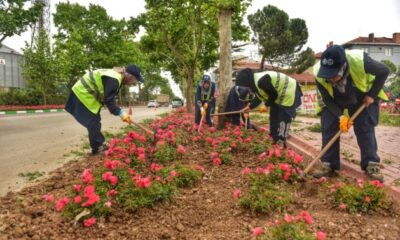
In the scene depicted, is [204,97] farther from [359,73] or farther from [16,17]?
[16,17]

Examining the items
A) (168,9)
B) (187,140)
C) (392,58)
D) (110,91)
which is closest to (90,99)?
(110,91)

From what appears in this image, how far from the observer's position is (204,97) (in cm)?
959

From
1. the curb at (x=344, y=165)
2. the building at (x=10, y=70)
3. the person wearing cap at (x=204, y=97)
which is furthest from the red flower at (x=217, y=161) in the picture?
the building at (x=10, y=70)

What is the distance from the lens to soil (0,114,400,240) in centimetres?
270

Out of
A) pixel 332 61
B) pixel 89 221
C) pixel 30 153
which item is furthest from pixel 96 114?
pixel 332 61

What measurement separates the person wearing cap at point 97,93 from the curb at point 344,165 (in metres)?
2.74

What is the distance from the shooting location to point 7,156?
620cm

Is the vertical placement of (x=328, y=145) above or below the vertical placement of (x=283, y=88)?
below

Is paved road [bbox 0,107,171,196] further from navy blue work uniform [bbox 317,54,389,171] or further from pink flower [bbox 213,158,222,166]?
navy blue work uniform [bbox 317,54,389,171]

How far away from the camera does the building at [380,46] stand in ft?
190

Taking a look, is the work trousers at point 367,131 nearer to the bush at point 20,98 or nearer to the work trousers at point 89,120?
the work trousers at point 89,120

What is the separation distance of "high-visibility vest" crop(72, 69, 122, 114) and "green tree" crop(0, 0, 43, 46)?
33.3 feet

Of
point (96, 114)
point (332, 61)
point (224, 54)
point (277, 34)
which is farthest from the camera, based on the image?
point (277, 34)

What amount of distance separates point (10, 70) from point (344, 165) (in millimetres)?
46727
